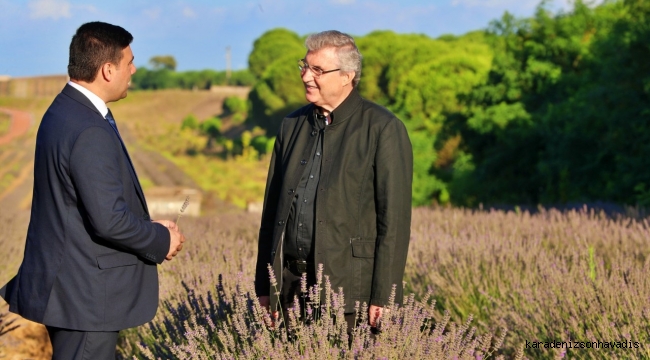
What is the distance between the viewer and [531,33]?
73.2ft

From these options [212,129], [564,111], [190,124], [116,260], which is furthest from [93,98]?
[190,124]

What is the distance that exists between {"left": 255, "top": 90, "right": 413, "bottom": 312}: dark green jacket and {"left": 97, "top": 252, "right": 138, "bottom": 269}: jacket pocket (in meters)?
0.62

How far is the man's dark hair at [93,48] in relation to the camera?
115 inches

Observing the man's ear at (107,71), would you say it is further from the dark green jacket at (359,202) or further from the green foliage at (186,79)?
the green foliage at (186,79)

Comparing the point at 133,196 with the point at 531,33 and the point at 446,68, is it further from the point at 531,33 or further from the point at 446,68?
the point at 446,68

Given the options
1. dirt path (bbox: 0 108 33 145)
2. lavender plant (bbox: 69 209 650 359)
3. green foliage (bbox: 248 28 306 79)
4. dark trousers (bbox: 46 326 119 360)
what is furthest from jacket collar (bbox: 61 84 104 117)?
green foliage (bbox: 248 28 306 79)

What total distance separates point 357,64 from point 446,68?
34.2 meters

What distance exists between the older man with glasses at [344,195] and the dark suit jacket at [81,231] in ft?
2.07

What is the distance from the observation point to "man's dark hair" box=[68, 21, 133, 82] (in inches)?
115

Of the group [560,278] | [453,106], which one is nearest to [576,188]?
[560,278]

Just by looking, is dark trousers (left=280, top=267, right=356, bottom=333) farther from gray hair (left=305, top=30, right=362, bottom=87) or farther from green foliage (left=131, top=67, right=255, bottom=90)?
green foliage (left=131, top=67, right=255, bottom=90)

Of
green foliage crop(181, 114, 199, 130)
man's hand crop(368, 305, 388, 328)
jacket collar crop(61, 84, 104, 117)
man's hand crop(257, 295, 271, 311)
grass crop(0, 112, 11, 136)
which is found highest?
jacket collar crop(61, 84, 104, 117)

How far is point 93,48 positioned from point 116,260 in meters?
0.74

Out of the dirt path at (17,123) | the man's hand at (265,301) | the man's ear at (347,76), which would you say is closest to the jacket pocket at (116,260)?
the man's hand at (265,301)
